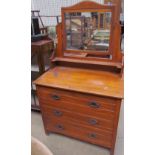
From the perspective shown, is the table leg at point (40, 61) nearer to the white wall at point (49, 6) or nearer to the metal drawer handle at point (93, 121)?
the metal drawer handle at point (93, 121)

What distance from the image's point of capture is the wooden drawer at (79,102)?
113 centimetres

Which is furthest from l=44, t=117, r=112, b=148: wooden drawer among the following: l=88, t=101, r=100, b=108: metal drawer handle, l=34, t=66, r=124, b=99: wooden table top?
l=34, t=66, r=124, b=99: wooden table top

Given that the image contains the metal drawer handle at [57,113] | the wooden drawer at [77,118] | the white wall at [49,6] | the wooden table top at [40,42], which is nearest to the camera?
the wooden drawer at [77,118]

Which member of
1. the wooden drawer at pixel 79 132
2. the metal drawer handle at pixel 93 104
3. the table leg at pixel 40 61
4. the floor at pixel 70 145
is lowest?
the floor at pixel 70 145

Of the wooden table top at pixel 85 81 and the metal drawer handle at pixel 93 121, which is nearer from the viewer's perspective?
the wooden table top at pixel 85 81

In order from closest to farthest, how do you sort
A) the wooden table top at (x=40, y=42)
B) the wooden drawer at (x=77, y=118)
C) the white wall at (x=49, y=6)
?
the wooden drawer at (x=77, y=118) < the wooden table top at (x=40, y=42) < the white wall at (x=49, y=6)

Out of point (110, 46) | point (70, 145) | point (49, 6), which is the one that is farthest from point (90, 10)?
point (49, 6)

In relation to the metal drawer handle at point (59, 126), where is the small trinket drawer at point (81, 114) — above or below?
above

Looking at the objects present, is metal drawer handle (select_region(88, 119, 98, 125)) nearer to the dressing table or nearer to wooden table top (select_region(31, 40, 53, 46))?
the dressing table

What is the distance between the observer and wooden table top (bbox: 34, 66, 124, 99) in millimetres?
1114

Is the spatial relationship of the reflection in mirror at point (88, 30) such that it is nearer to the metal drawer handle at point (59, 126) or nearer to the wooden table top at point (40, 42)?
the wooden table top at point (40, 42)

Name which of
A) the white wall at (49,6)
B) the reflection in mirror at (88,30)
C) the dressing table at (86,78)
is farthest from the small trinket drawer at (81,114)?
the white wall at (49,6)
